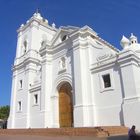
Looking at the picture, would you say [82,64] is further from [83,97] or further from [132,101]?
[132,101]

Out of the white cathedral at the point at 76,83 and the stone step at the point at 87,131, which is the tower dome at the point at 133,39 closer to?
the white cathedral at the point at 76,83

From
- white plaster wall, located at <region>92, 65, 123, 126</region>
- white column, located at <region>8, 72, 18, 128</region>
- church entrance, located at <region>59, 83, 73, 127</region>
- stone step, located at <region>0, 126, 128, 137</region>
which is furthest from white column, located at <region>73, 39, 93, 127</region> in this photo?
white column, located at <region>8, 72, 18, 128</region>

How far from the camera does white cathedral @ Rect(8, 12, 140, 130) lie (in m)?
A: 15.4

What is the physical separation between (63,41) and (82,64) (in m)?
4.21

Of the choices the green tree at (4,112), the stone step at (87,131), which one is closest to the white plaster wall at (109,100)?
the stone step at (87,131)

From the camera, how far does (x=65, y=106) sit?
19797 millimetres

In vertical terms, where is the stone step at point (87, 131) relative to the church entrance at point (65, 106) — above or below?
below

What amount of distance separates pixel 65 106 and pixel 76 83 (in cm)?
313

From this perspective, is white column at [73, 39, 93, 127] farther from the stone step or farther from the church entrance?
the stone step

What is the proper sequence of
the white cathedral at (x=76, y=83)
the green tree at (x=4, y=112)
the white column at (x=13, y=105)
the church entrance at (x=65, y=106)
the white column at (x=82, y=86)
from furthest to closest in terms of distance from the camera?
the green tree at (x=4, y=112) → the white column at (x=13, y=105) → the church entrance at (x=65, y=106) → the white column at (x=82, y=86) → the white cathedral at (x=76, y=83)

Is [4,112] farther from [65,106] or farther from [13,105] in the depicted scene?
[65,106]

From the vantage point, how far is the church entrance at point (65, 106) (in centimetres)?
1917

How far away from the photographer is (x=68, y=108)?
19.5m

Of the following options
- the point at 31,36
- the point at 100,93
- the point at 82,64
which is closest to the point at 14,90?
the point at 31,36
